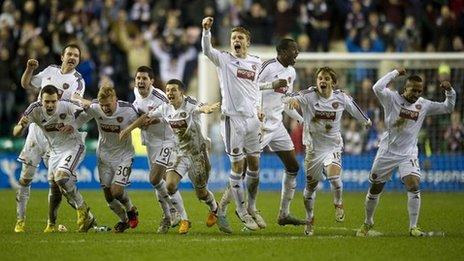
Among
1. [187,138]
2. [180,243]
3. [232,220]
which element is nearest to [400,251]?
[180,243]

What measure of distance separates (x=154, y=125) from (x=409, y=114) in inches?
151

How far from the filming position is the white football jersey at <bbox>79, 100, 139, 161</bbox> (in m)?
17.1

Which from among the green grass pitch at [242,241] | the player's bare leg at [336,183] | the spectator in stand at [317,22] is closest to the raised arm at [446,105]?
the player's bare leg at [336,183]

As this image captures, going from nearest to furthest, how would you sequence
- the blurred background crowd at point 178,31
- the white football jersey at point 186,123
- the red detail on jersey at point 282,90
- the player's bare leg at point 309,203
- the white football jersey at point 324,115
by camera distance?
the player's bare leg at point 309,203 < the white football jersey at point 186,123 < the white football jersey at point 324,115 < the red detail on jersey at point 282,90 < the blurred background crowd at point 178,31

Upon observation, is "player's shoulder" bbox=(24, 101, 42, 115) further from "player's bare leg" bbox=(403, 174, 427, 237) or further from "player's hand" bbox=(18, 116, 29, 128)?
"player's bare leg" bbox=(403, 174, 427, 237)

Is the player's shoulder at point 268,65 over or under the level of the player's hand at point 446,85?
over

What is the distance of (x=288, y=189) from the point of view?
17.8m

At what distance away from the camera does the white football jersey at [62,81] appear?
17984mm

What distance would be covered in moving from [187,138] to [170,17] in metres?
13.7

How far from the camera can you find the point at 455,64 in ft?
91.6

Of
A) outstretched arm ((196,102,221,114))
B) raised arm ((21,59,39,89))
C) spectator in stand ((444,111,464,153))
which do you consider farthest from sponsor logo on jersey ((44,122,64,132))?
spectator in stand ((444,111,464,153))

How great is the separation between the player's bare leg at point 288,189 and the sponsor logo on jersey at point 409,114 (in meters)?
2.19

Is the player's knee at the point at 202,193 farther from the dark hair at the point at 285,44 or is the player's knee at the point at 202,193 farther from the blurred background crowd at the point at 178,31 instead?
the blurred background crowd at the point at 178,31

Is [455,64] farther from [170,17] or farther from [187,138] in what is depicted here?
[187,138]
